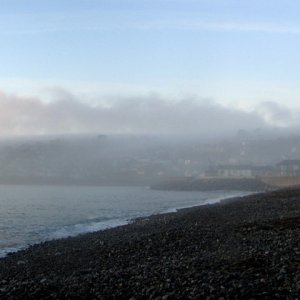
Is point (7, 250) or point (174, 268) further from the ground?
point (174, 268)

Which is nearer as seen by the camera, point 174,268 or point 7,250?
point 174,268

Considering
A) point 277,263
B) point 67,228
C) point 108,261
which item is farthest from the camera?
point 67,228

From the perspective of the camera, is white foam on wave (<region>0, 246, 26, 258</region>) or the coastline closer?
the coastline

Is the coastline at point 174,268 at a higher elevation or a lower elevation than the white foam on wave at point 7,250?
higher

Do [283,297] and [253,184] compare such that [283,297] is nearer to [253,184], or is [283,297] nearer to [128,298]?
[128,298]

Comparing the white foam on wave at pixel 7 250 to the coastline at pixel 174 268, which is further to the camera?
the white foam on wave at pixel 7 250

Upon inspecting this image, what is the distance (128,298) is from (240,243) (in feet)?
27.1

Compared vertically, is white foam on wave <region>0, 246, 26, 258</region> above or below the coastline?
below

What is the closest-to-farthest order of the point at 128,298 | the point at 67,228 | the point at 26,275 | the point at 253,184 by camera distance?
1. the point at 128,298
2. the point at 26,275
3. the point at 67,228
4. the point at 253,184

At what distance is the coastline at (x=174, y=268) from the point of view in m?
11.5

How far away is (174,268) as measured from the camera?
47.6 ft

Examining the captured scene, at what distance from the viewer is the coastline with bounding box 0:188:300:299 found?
11492 mm

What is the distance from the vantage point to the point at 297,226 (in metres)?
22.4

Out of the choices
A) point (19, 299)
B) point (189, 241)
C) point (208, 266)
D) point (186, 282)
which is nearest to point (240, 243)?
point (189, 241)
